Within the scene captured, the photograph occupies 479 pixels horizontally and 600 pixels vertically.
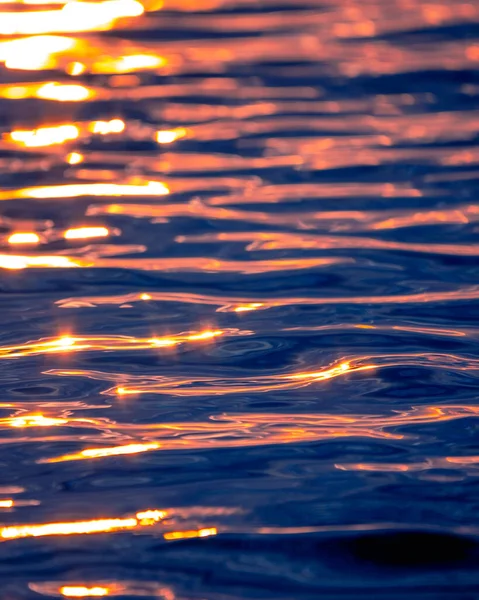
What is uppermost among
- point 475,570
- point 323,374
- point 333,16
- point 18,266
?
point 333,16

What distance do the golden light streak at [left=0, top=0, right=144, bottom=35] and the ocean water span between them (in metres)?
1.23

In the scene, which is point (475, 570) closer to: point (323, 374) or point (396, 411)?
point (396, 411)

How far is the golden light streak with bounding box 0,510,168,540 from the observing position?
1508 mm

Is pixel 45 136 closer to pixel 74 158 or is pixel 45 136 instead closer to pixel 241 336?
pixel 74 158

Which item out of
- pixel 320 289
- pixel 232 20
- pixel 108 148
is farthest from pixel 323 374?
pixel 232 20

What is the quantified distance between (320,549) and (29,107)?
3254mm

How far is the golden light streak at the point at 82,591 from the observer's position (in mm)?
1375

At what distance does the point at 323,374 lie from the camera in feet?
6.51

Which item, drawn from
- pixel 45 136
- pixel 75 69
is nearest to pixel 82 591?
pixel 45 136

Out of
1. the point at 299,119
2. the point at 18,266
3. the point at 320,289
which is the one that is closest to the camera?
the point at 320,289

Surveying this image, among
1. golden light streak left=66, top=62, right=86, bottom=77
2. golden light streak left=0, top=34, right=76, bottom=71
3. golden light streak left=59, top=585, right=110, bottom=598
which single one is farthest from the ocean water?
golden light streak left=0, top=34, right=76, bottom=71

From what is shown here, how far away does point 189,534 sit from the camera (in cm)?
151

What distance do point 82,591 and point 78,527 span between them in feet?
0.49

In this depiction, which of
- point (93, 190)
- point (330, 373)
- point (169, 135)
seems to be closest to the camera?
point (330, 373)
